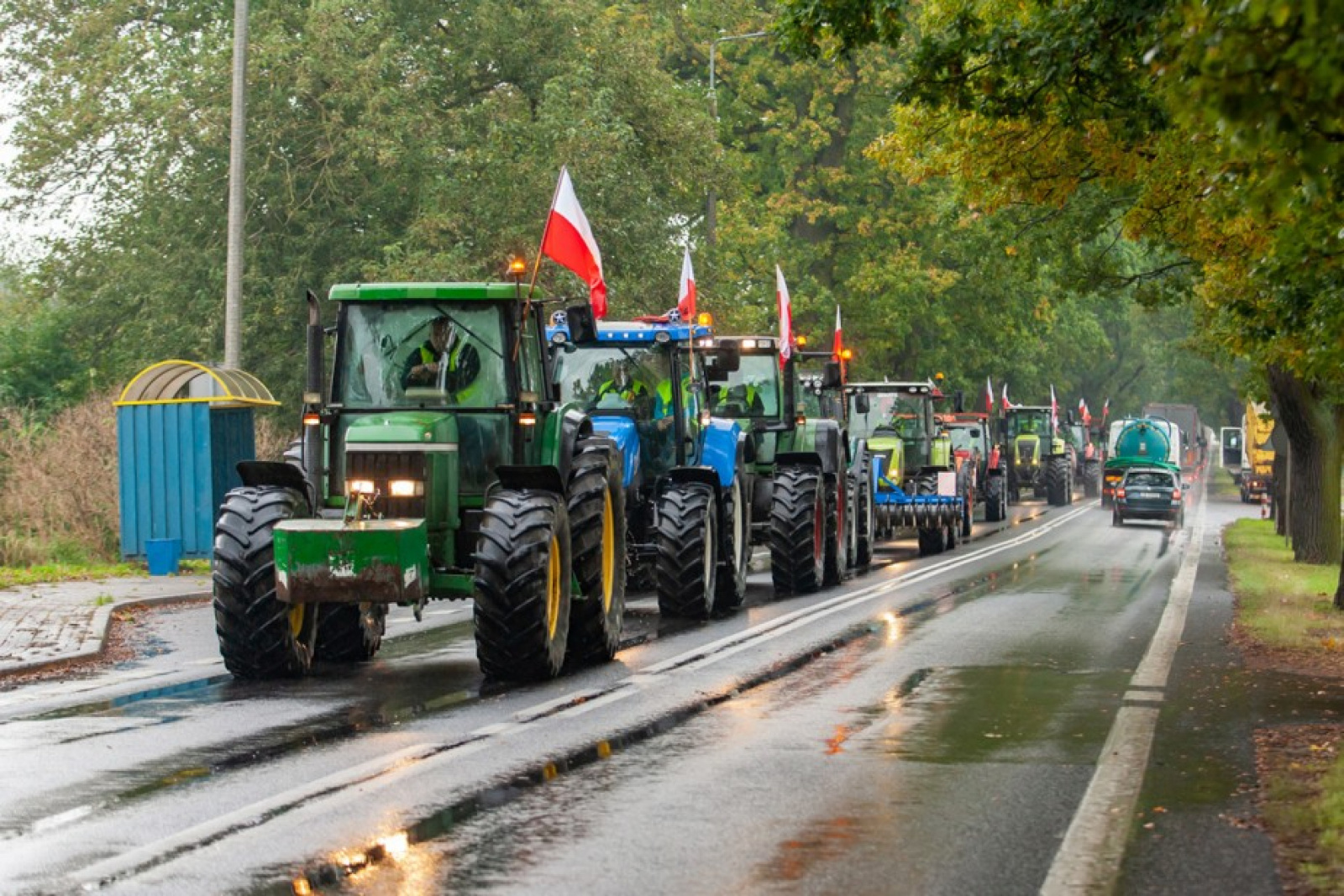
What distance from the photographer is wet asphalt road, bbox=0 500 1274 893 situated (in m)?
7.37

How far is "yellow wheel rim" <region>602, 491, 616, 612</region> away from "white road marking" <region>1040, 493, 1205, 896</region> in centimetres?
393

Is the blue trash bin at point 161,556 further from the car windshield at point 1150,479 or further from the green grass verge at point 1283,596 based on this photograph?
the car windshield at point 1150,479

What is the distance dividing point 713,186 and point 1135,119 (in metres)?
24.5

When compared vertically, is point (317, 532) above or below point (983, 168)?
below

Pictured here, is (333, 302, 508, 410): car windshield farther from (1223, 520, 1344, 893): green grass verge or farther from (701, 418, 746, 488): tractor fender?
(1223, 520, 1344, 893): green grass verge

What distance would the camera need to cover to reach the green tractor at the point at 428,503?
12.9 meters

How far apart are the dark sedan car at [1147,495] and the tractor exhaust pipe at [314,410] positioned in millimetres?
33050

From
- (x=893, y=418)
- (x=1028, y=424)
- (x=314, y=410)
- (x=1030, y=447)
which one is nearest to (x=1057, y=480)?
(x=1030, y=447)

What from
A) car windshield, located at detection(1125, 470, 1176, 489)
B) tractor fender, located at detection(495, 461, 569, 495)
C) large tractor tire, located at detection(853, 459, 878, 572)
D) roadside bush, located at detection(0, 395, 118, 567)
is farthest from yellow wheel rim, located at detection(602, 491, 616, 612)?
car windshield, located at detection(1125, 470, 1176, 489)

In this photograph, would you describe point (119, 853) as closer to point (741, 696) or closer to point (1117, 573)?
point (741, 696)

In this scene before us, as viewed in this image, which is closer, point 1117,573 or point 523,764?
point 523,764

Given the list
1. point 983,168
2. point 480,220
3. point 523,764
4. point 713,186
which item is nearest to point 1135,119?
point 983,168

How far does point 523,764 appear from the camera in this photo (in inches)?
383

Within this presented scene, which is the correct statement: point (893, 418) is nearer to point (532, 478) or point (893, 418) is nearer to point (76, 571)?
point (76, 571)
